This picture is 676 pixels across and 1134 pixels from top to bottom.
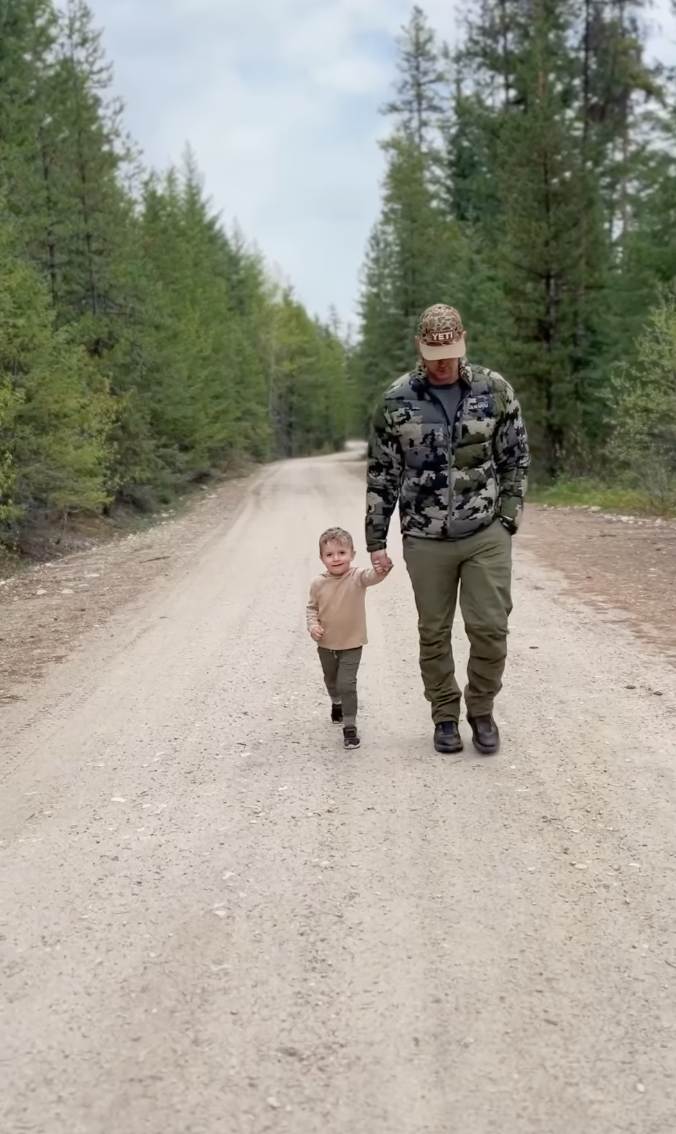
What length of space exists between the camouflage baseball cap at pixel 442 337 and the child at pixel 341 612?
1004mm

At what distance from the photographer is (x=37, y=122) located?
17.9m

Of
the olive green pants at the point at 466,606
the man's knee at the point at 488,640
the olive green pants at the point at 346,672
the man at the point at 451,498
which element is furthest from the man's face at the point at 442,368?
the olive green pants at the point at 346,672

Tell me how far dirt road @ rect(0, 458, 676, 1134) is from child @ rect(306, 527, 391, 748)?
386 millimetres

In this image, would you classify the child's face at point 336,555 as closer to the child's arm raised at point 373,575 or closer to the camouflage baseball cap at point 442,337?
the child's arm raised at point 373,575

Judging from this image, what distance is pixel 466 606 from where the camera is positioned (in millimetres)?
4605

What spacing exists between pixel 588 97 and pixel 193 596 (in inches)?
1021

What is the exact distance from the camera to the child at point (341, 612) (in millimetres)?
4715

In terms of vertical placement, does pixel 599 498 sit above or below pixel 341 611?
below

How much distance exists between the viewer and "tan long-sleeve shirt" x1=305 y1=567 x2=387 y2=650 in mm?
4734

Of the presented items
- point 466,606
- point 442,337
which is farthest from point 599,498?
point 442,337

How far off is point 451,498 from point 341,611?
2.66ft

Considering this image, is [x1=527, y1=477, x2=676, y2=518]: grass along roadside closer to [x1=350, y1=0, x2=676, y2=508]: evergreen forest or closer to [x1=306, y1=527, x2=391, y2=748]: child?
[x1=350, y1=0, x2=676, y2=508]: evergreen forest

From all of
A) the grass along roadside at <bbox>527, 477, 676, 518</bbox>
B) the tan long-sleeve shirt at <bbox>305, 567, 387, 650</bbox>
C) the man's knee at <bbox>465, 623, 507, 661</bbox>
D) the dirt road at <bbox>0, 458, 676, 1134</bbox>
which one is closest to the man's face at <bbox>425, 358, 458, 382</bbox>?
the tan long-sleeve shirt at <bbox>305, 567, 387, 650</bbox>

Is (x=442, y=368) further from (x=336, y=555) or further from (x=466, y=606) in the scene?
(x=466, y=606)
